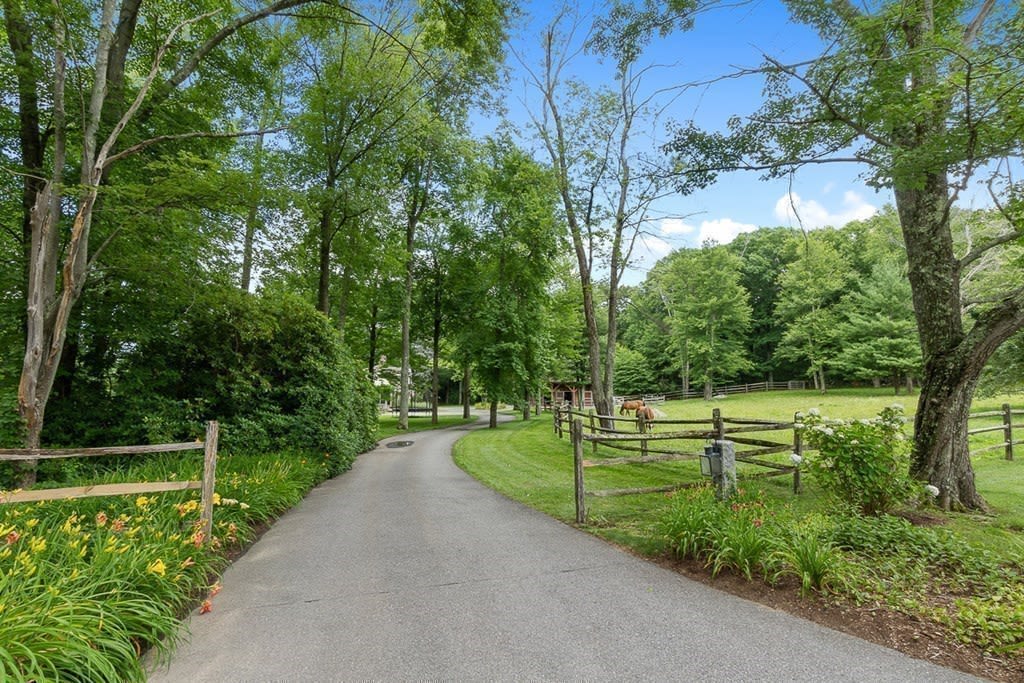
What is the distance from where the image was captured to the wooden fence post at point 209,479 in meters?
4.41

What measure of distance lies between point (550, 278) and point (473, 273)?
4090 millimetres

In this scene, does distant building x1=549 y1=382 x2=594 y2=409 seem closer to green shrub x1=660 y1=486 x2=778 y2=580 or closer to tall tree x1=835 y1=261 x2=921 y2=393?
tall tree x1=835 y1=261 x2=921 y2=393

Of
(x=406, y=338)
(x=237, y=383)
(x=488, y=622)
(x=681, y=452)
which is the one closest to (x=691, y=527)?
(x=488, y=622)

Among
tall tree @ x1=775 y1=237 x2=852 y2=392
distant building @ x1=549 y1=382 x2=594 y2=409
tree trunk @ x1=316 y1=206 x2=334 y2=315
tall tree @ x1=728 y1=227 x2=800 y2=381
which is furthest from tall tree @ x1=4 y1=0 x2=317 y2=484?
tall tree @ x1=728 y1=227 x2=800 y2=381

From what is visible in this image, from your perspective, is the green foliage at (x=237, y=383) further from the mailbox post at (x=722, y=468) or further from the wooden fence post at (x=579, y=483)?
the mailbox post at (x=722, y=468)

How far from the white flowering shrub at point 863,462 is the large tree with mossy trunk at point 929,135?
138 cm

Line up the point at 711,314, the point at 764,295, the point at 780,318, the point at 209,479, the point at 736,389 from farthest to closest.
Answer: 1. the point at 764,295
2. the point at 736,389
3. the point at 780,318
4. the point at 711,314
5. the point at 209,479

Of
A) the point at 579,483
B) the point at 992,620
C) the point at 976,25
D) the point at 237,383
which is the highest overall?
the point at 976,25

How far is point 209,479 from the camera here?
4520 millimetres

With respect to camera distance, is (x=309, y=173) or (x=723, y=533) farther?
(x=309, y=173)

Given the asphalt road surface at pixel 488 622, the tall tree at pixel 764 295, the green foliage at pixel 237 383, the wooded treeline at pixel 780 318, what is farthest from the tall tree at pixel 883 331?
the green foliage at pixel 237 383

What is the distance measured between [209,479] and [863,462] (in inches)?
266

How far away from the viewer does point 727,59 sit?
6.02 m

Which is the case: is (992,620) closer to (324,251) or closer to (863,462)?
(863,462)
